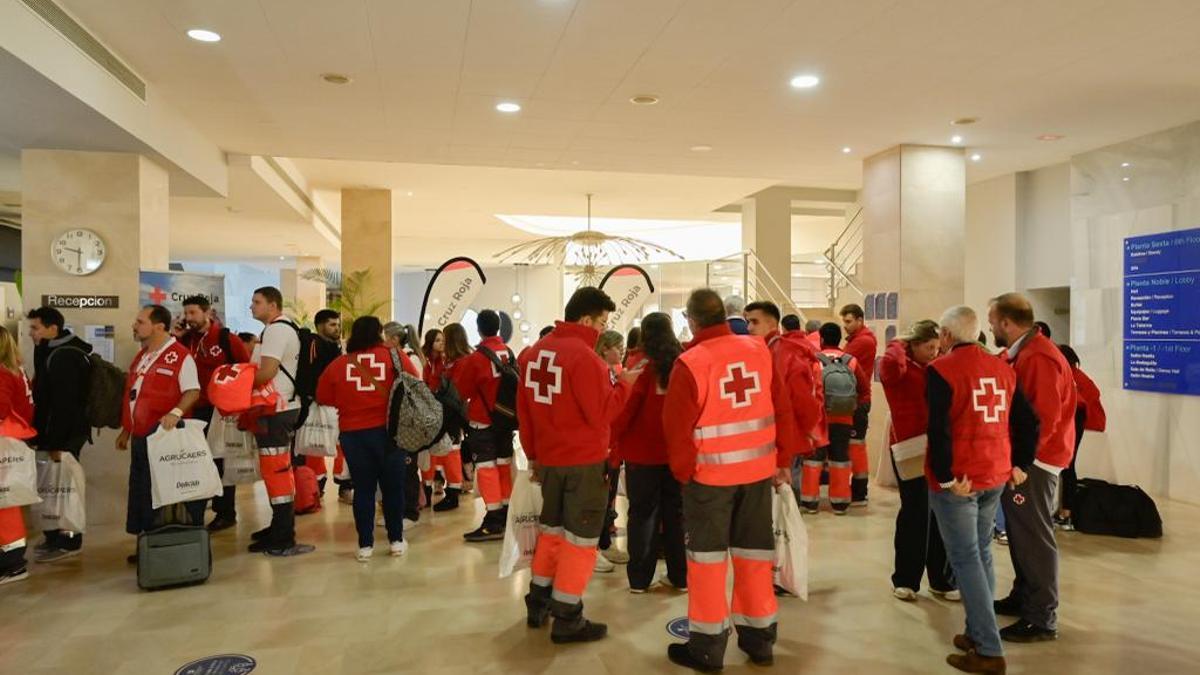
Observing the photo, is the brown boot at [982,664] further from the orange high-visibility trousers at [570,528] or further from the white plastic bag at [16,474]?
the white plastic bag at [16,474]

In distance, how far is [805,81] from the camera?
584 centimetres

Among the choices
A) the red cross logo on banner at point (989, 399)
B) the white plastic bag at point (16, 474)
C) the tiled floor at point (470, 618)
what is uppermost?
the red cross logo on banner at point (989, 399)

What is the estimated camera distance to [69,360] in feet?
16.7

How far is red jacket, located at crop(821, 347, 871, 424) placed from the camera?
6.36 metres

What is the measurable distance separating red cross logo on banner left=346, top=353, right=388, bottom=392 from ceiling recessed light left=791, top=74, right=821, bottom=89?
→ 3639 millimetres

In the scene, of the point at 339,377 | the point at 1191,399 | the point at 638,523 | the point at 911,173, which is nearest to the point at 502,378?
the point at 339,377

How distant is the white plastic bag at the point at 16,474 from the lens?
4.56 m

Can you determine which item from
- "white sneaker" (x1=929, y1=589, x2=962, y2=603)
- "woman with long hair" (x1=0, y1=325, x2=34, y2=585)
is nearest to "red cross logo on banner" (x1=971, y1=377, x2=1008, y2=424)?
"white sneaker" (x1=929, y1=589, x2=962, y2=603)

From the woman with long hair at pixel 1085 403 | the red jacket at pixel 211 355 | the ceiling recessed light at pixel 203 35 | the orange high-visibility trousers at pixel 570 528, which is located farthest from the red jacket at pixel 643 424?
the ceiling recessed light at pixel 203 35

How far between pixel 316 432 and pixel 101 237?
252cm

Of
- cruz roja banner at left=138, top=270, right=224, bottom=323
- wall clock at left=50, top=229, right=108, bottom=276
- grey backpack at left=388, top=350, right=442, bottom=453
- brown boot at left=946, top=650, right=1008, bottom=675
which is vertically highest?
wall clock at left=50, top=229, right=108, bottom=276

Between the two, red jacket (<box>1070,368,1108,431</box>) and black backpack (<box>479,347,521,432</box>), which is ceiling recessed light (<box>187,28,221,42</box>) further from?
red jacket (<box>1070,368,1108,431</box>)

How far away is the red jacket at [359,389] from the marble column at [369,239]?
7.32 meters

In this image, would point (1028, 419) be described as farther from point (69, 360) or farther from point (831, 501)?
point (69, 360)
